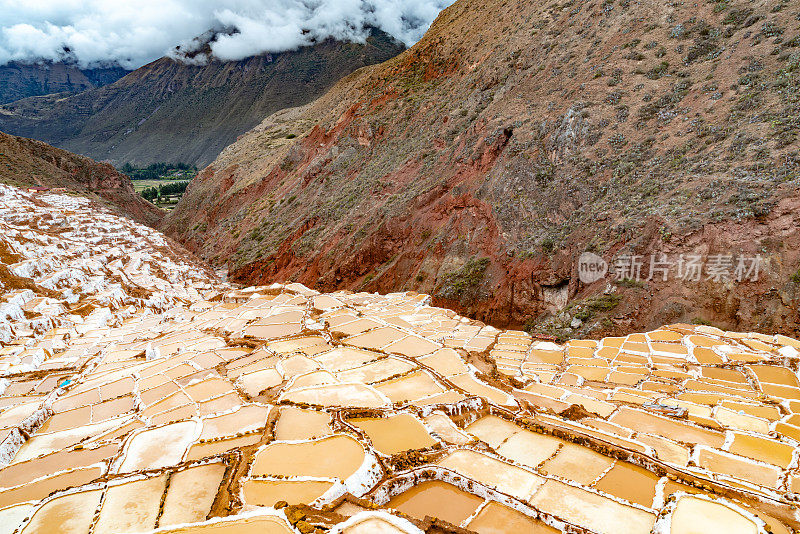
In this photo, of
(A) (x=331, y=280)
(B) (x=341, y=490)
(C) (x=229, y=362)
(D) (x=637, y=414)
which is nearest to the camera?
(B) (x=341, y=490)

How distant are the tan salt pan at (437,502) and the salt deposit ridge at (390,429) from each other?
0.03 metres

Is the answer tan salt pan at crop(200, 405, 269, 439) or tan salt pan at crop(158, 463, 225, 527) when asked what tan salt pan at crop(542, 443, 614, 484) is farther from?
tan salt pan at crop(200, 405, 269, 439)

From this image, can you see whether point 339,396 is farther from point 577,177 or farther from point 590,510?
point 577,177

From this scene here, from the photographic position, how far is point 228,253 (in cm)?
4209

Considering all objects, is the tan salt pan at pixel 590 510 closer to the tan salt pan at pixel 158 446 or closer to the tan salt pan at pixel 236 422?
the tan salt pan at pixel 236 422

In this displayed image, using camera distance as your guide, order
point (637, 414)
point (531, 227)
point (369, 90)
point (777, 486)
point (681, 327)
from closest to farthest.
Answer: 1. point (777, 486)
2. point (637, 414)
3. point (681, 327)
4. point (531, 227)
5. point (369, 90)

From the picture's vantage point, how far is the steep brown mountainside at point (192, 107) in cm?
14838

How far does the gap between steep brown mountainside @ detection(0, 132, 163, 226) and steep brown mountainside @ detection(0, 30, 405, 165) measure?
72288 mm

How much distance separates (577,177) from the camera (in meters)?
20.4

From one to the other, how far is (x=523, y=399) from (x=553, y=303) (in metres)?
10.4

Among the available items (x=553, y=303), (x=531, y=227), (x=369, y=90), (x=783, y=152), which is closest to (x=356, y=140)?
(x=369, y=90)

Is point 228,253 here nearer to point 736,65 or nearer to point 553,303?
point 553,303

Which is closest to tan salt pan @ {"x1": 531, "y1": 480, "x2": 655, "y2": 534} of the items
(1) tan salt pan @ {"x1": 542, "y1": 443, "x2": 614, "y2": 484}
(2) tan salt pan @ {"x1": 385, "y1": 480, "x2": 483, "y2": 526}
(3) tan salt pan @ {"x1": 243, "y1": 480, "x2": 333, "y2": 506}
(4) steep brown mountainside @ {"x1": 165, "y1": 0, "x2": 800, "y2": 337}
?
(1) tan salt pan @ {"x1": 542, "y1": 443, "x2": 614, "y2": 484}

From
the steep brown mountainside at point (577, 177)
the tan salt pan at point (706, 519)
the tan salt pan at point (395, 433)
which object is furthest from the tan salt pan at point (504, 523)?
the steep brown mountainside at point (577, 177)
